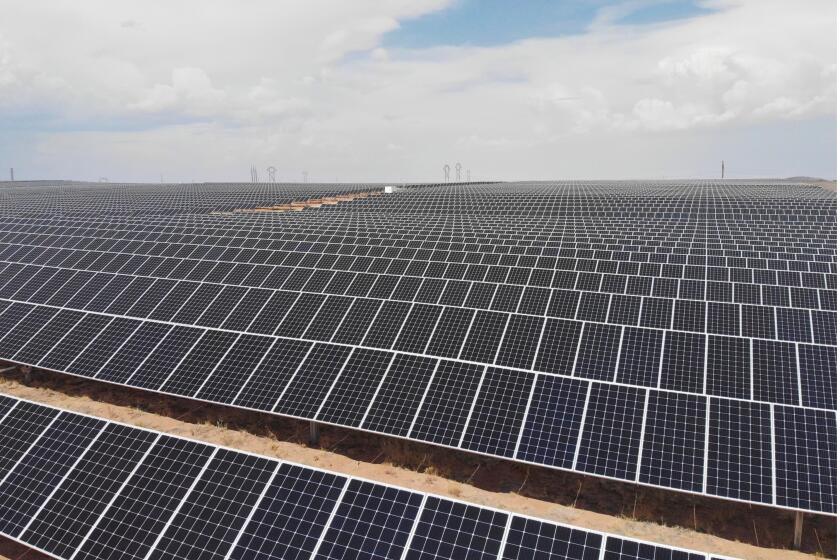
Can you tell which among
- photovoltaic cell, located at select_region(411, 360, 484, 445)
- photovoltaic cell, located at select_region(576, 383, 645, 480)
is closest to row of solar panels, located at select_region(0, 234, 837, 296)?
photovoltaic cell, located at select_region(411, 360, 484, 445)

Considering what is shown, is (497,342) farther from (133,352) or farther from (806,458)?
(133,352)

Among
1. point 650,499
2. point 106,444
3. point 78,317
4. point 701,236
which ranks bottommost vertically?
point 701,236

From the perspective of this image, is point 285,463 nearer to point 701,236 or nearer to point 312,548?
point 312,548

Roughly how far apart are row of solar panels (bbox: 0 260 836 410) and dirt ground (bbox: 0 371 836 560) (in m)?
2.87

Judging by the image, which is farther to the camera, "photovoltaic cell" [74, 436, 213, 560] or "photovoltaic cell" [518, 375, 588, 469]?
"photovoltaic cell" [518, 375, 588, 469]

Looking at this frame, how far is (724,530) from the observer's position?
14.1 metres

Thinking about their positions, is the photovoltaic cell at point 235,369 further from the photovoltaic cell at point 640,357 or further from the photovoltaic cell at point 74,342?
the photovoltaic cell at point 640,357

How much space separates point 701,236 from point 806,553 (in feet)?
99.7

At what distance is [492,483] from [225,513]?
8.01 metres

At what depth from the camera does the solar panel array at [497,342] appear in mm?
14117

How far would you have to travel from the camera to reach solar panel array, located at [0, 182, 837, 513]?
14.1m

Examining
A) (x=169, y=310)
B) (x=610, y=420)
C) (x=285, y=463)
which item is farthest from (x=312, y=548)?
(x=169, y=310)

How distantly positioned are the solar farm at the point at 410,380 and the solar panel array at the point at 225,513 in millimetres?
39

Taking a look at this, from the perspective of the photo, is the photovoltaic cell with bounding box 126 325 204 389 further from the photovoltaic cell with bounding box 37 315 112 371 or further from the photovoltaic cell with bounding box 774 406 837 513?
the photovoltaic cell with bounding box 774 406 837 513
